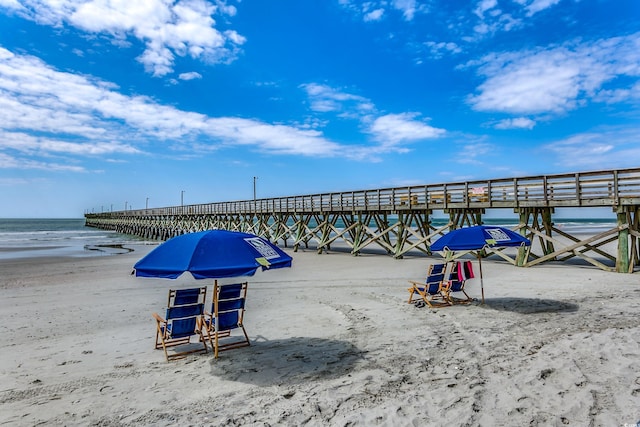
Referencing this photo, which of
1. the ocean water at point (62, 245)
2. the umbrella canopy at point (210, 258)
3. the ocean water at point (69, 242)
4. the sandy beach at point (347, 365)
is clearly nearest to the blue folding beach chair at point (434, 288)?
the sandy beach at point (347, 365)

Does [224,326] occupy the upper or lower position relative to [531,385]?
upper

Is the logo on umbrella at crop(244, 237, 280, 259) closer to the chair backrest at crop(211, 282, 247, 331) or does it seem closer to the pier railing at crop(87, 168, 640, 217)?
the chair backrest at crop(211, 282, 247, 331)

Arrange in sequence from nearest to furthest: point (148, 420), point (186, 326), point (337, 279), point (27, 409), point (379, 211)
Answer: point (148, 420), point (27, 409), point (186, 326), point (337, 279), point (379, 211)

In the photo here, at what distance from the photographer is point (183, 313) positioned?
17.4 ft

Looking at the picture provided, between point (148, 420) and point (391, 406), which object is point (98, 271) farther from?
point (391, 406)

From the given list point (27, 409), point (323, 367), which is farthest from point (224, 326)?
point (27, 409)

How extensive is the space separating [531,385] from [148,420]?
12.8 ft

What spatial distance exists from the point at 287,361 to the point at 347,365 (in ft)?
2.65

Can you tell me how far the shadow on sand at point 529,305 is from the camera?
292 inches

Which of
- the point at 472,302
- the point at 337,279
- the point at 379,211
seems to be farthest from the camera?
the point at 379,211

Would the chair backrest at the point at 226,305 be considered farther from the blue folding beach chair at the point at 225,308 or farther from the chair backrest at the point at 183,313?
the chair backrest at the point at 183,313

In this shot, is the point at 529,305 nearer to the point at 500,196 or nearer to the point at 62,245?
the point at 500,196

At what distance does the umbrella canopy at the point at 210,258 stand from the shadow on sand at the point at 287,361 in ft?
4.24

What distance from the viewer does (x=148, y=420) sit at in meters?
3.68
